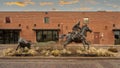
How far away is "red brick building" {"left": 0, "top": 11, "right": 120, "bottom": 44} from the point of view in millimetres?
51219

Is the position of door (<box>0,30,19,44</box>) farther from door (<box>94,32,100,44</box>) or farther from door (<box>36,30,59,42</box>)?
door (<box>94,32,100,44</box>)

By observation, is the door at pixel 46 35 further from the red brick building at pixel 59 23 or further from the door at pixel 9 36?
the door at pixel 9 36

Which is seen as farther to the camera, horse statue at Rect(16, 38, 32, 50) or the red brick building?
the red brick building

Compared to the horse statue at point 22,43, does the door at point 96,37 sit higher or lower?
lower

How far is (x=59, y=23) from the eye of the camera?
5156cm

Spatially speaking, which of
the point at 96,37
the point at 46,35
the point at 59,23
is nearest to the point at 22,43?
the point at 59,23

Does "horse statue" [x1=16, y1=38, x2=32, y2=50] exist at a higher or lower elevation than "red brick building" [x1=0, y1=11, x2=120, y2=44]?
lower

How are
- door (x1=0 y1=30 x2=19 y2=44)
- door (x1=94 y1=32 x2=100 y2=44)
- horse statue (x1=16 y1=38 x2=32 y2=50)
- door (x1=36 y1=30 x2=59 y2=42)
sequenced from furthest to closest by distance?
door (x1=0 y1=30 x2=19 y2=44)
door (x1=36 y1=30 x2=59 y2=42)
door (x1=94 y1=32 x2=100 y2=44)
horse statue (x1=16 y1=38 x2=32 y2=50)

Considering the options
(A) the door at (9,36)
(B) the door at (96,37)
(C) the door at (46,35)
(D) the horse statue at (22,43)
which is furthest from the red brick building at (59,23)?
(D) the horse statue at (22,43)

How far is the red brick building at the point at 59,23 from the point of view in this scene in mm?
51219

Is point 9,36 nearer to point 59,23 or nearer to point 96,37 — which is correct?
point 59,23

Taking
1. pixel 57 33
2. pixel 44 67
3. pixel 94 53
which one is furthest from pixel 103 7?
pixel 44 67

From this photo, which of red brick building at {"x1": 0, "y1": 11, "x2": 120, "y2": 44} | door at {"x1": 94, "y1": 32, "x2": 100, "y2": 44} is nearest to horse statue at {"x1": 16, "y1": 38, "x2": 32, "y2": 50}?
red brick building at {"x1": 0, "y1": 11, "x2": 120, "y2": 44}

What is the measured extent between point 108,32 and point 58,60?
27708 millimetres
